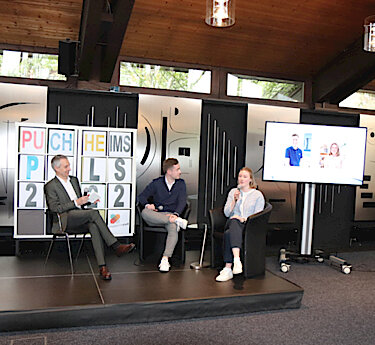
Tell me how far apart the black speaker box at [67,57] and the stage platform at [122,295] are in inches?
103

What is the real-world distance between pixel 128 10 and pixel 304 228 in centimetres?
339

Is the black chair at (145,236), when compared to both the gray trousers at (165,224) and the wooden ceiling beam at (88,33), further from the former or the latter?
the wooden ceiling beam at (88,33)

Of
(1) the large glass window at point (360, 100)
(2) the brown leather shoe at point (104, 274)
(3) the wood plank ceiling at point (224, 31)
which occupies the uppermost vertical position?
(3) the wood plank ceiling at point (224, 31)

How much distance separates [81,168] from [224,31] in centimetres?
298

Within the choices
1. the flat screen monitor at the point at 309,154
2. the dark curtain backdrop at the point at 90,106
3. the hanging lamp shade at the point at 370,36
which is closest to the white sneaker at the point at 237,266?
the flat screen monitor at the point at 309,154

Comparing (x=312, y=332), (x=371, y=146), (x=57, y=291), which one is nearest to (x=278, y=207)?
(x=371, y=146)

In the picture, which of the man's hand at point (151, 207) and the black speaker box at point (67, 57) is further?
the black speaker box at point (67, 57)

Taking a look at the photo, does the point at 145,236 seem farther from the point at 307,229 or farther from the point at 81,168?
the point at 307,229

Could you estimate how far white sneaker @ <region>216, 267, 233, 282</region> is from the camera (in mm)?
3982

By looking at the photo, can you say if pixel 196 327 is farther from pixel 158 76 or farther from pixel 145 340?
pixel 158 76

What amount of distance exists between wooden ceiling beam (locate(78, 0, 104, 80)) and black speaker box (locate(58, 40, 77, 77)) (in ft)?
0.46

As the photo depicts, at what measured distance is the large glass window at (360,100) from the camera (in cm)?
781

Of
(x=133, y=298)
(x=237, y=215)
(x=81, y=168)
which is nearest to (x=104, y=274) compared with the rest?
(x=133, y=298)

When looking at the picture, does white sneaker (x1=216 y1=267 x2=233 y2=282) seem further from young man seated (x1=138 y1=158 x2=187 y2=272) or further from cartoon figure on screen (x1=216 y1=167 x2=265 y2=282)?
young man seated (x1=138 y1=158 x2=187 y2=272)
